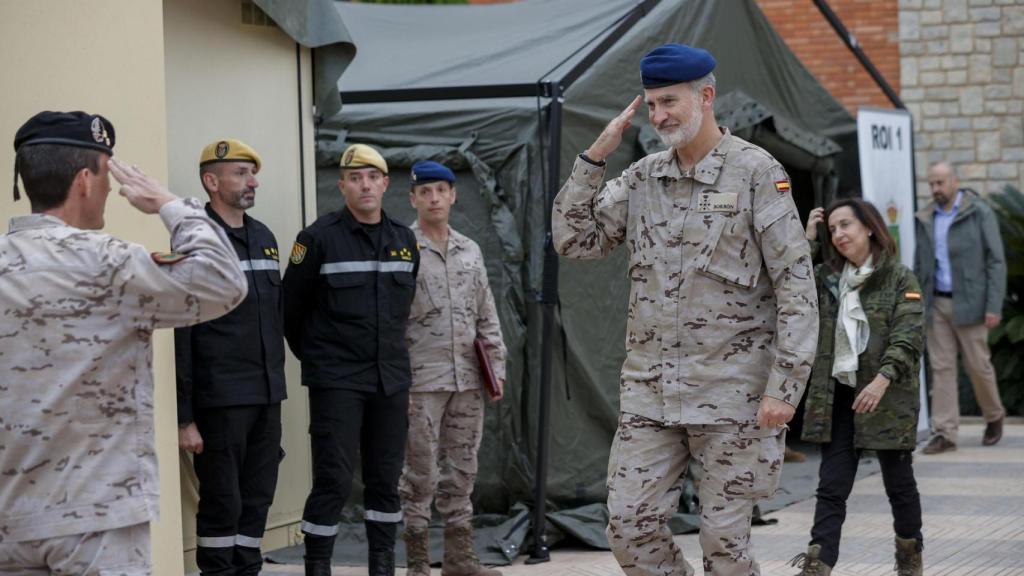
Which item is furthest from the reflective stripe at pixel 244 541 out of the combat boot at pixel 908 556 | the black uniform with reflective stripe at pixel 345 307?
the combat boot at pixel 908 556

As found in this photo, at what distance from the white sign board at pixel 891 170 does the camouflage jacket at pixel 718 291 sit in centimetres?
526

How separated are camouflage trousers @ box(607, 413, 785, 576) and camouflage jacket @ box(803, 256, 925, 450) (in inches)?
58.0

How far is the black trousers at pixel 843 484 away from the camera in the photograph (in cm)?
582

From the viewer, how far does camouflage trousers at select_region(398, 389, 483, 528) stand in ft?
21.1

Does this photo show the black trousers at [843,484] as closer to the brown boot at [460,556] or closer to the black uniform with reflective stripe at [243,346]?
Result: the brown boot at [460,556]

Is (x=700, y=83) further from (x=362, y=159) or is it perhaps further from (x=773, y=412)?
(x=362, y=159)

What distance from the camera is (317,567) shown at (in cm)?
596

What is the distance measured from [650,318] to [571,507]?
3153mm

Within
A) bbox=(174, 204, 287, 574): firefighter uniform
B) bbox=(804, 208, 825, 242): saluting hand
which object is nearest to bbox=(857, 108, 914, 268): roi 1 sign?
bbox=(804, 208, 825, 242): saluting hand

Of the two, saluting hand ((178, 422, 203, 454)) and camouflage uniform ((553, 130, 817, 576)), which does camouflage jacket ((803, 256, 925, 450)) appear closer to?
camouflage uniform ((553, 130, 817, 576))

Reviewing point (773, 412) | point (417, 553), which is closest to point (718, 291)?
point (773, 412)

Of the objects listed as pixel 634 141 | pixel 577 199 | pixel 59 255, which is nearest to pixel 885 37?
pixel 634 141

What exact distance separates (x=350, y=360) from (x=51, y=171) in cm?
286

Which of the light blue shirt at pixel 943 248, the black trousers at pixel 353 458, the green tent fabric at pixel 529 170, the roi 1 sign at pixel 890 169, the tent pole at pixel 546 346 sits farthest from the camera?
the light blue shirt at pixel 943 248
